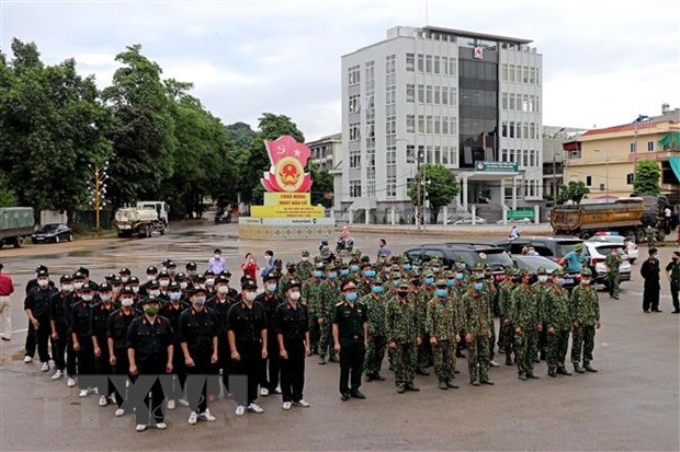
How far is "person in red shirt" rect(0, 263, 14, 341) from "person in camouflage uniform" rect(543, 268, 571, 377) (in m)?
9.95

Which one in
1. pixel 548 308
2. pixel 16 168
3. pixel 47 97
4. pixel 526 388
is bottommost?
pixel 526 388

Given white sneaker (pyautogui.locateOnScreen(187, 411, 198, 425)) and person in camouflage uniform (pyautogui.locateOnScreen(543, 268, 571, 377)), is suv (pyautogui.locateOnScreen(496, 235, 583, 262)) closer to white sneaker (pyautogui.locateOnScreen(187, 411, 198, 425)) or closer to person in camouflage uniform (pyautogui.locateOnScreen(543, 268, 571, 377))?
person in camouflage uniform (pyautogui.locateOnScreen(543, 268, 571, 377))

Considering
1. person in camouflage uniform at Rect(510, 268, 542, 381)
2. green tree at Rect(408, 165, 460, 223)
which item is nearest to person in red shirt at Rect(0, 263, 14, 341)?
person in camouflage uniform at Rect(510, 268, 542, 381)

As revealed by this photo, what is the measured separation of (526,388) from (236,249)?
28531mm

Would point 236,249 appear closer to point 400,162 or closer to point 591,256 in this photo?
point 591,256

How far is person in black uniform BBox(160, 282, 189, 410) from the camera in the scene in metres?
8.73

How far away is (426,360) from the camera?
1113 centimetres

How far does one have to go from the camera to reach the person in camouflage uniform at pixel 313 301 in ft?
38.7

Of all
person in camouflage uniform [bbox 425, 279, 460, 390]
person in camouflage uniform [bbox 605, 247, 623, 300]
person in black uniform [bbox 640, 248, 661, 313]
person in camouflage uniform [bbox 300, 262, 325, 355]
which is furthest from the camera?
person in camouflage uniform [bbox 605, 247, 623, 300]

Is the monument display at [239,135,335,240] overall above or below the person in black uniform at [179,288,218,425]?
above

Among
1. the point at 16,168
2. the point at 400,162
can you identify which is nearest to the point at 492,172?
the point at 400,162

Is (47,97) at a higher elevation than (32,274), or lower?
higher

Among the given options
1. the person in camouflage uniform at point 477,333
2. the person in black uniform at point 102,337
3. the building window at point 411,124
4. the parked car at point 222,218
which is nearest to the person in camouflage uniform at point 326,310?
the person in camouflage uniform at point 477,333

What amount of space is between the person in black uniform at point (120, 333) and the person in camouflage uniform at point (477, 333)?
4671mm
